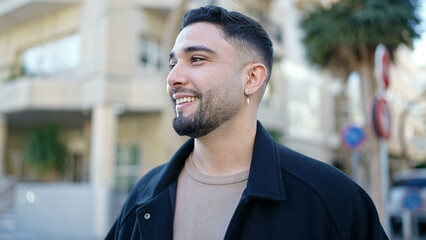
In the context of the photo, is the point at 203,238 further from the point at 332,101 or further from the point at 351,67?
the point at 332,101

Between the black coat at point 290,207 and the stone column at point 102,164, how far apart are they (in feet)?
37.9

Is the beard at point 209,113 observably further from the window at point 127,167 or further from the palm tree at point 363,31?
the window at point 127,167

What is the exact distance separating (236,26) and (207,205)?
2.78ft

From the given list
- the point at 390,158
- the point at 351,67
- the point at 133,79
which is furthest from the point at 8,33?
the point at 390,158

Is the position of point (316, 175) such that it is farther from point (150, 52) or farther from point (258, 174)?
point (150, 52)

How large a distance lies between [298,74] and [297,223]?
23423 millimetres

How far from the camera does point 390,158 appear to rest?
1383 inches

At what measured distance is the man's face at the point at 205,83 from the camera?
1921 mm

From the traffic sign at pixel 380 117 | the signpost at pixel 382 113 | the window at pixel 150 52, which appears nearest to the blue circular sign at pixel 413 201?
the signpost at pixel 382 113

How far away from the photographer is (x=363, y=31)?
10.4 metres

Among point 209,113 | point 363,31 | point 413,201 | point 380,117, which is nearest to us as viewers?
point 209,113

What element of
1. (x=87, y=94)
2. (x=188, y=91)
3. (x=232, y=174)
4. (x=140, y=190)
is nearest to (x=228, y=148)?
(x=232, y=174)

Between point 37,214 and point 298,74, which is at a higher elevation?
point 298,74

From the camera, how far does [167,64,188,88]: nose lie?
1.96 meters
